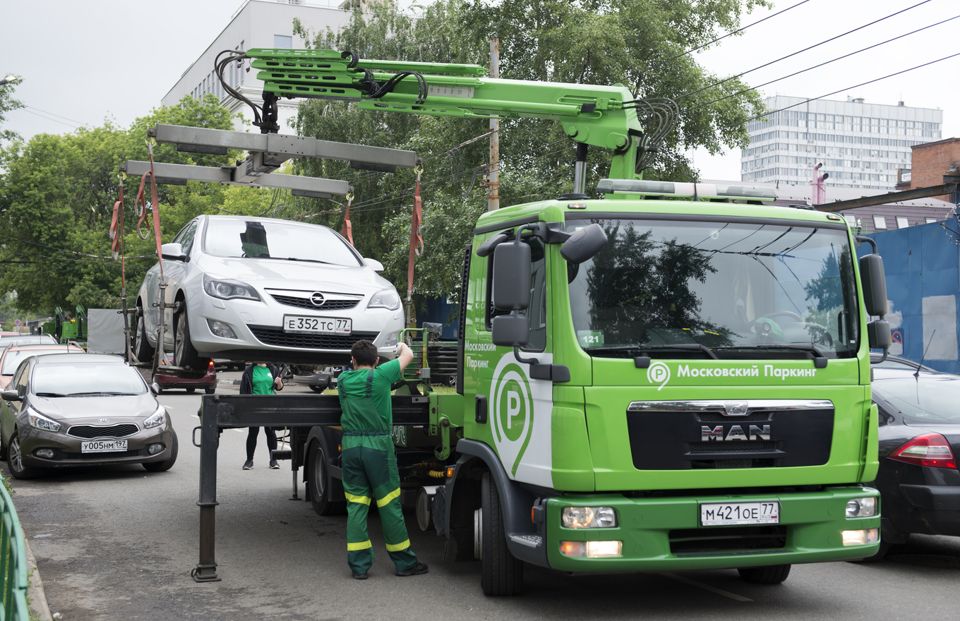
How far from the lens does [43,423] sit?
13117 mm

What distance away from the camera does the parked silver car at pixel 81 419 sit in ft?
43.1

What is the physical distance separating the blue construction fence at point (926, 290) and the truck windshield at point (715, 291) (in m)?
12.8

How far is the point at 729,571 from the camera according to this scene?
8422mm

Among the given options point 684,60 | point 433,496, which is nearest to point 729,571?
point 433,496

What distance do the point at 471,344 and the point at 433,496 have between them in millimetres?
1379

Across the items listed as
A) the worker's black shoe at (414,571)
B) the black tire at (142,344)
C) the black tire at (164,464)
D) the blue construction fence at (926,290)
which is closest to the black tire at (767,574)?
the worker's black shoe at (414,571)

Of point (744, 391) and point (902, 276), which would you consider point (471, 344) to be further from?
point (902, 276)

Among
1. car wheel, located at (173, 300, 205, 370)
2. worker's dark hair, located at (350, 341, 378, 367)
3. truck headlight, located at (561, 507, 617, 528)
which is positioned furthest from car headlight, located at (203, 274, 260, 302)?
truck headlight, located at (561, 507, 617, 528)

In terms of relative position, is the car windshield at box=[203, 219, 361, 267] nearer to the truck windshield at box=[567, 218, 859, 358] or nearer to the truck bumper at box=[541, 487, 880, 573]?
the truck windshield at box=[567, 218, 859, 358]

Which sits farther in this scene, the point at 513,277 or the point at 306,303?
the point at 306,303

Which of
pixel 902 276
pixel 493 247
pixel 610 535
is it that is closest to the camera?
pixel 610 535

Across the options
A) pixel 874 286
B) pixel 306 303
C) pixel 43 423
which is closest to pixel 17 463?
pixel 43 423

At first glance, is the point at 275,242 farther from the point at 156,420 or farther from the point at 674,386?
the point at 156,420

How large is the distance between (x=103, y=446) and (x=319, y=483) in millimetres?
3716
